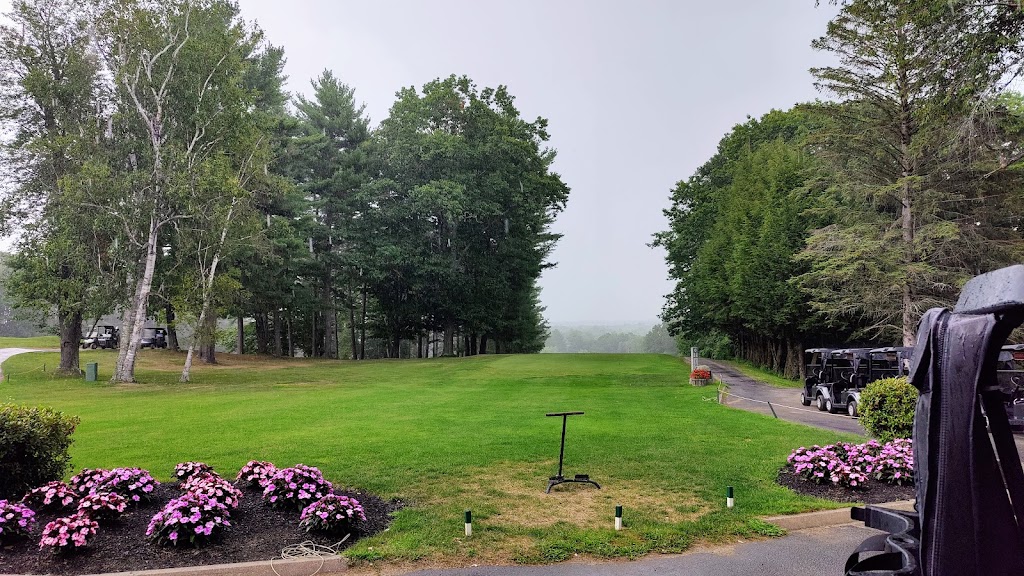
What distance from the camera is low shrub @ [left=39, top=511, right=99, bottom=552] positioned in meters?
4.98

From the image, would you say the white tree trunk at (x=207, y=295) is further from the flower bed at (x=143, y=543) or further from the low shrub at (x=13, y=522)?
the low shrub at (x=13, y=522)

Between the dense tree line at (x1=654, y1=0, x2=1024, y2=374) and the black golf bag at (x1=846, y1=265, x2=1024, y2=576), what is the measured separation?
1312 cm

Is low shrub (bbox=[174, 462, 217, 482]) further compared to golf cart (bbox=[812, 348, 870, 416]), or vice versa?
golf cart (bbox=[812, 348, 870, 416])

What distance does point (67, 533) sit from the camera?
16.5ft

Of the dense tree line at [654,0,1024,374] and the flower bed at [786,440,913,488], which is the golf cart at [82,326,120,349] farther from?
the flower bed at [786,440,913,488]

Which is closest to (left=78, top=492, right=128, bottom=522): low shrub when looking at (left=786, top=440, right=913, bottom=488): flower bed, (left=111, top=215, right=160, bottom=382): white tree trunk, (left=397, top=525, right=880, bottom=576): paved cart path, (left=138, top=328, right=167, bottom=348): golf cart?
(left=397, top=525, right=880, bottom=576): paved cart path

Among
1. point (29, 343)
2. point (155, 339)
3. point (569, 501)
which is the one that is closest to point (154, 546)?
point (569, 501)

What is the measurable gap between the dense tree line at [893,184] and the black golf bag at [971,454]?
43.0ft

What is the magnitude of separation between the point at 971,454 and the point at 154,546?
20.9 feet

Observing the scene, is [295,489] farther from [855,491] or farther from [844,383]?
[844,383]

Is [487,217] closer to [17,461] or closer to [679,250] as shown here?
[679,250]

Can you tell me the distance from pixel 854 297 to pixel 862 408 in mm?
16328

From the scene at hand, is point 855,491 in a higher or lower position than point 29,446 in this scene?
lower

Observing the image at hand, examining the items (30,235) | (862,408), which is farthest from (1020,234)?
(30,235)
